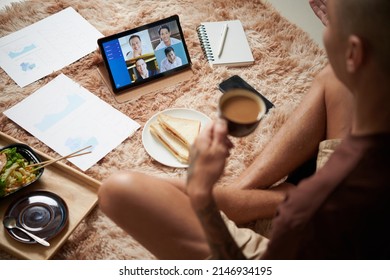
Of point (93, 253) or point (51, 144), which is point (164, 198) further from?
point (51, 144)

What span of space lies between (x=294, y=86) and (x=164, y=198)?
0.96 m

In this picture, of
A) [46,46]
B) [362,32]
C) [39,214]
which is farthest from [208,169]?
[46,46]

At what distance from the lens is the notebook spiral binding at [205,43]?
6.27 ft

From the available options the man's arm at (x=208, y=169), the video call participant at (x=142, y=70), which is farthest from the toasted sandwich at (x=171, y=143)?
the man's arm at (x=208, y=169)

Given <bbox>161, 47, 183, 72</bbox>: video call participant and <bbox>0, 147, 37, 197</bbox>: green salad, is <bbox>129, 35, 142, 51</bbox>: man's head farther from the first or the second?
<bbox>0, 147, 37, 197</bbox>: green salad

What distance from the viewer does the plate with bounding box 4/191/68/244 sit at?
135cm

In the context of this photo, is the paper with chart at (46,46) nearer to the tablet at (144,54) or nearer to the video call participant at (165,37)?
the tablet at (144,54)

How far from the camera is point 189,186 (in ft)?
3.13

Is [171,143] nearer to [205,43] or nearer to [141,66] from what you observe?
[141,66]

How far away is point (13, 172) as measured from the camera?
1.40 m

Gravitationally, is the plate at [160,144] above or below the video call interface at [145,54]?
below

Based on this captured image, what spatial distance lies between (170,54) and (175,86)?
130 mm

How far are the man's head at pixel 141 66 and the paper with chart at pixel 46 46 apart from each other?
0.76 ft
